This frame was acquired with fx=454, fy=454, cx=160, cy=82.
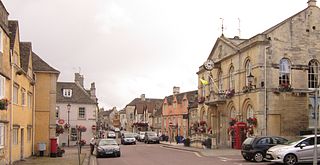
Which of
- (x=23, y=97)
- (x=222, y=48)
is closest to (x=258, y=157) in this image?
(x=23, y=97)

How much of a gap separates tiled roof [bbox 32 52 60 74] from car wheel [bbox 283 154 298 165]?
17932mm

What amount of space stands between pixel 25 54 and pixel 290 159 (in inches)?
710

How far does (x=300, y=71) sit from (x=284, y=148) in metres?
16.2

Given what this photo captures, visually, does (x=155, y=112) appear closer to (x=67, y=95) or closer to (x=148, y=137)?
(x=148, y=137)

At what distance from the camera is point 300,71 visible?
37.9 m

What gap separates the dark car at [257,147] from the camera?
86.7 feet

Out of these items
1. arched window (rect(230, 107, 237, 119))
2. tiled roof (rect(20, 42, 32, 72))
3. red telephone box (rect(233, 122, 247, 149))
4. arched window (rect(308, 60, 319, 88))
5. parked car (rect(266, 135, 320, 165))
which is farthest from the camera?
arched window (rect(230, 107, 237, 119))

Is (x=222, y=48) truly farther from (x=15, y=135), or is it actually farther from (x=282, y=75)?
(x=15, y=135)

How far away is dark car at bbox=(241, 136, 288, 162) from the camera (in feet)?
86.7

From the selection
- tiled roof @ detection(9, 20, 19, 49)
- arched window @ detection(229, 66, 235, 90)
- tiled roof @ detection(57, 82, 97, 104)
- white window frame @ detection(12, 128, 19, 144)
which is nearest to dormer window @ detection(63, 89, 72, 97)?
tiled roof @ detection(57, 82, 97, 104)

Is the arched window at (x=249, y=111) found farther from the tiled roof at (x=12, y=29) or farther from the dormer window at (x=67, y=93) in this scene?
the dormer window at (x=67, y=93)

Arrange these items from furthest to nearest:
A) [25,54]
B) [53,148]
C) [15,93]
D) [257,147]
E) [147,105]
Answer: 1. [147,105]
2. [53,148]
3. [25,54]
4. [257,147]
5. [15,93]

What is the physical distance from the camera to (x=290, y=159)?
2288 cm

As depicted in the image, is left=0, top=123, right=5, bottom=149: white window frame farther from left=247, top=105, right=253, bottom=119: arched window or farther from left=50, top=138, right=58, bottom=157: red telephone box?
left=247, top=105, right=253, bottom=119: arched window
